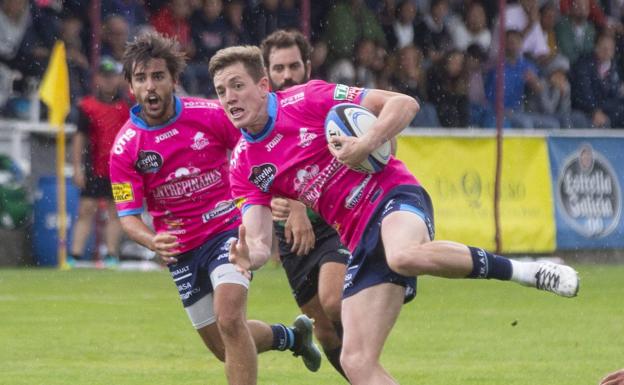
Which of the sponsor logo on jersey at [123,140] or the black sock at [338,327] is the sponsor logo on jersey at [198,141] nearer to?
the sponsor logo on jersey at [123,140]

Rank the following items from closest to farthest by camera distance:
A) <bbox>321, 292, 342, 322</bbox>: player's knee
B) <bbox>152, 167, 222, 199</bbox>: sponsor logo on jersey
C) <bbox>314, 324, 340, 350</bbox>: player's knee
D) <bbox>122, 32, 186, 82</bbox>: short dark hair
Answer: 1. <bbox>122, 32, 186, 82</bbox>: short dark hair
2. <bbox>152, 167, 222, 199</bbox>: sponsor logo on jersey
3. <bbox>321, 292, 342, 322</bbox>: player's knee
4. <bbox>314, 324, 340, 350</bbox>: player's knee

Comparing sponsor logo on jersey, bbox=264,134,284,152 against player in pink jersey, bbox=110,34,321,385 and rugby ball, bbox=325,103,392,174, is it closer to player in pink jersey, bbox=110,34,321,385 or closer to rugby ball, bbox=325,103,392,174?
rugby ball, bbox=325,103,392,174

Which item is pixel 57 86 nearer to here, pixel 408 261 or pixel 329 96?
pixel 329 96

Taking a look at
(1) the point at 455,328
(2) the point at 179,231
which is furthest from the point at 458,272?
(1) the point at 455,328

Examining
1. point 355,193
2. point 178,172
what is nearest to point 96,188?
point 178,172

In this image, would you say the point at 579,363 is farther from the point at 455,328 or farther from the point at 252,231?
the point at 252,231

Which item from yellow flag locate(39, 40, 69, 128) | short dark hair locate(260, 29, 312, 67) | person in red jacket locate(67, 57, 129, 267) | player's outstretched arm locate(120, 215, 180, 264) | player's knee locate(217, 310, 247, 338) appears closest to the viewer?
player's outstretched arm locate(120, 215, 180, 264)

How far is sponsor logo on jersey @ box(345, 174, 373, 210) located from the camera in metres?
7.24

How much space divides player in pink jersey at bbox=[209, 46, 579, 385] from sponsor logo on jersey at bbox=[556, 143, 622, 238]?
36.9 feet

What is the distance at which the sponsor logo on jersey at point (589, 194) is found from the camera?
18391mm

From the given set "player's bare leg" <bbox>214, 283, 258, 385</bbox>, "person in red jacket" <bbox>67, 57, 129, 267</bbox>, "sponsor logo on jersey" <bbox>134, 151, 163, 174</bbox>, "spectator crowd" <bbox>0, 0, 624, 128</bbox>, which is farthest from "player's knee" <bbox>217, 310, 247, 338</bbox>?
"spectator crowd" <bbox>0, 0, 624, 128</bbox>

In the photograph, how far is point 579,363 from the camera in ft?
33.9

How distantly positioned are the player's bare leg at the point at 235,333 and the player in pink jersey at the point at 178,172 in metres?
0.25

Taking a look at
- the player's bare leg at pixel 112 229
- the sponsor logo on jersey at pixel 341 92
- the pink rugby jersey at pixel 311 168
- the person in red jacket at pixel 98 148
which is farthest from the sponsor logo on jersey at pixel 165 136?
the player's bare leg at pixel 112 229
